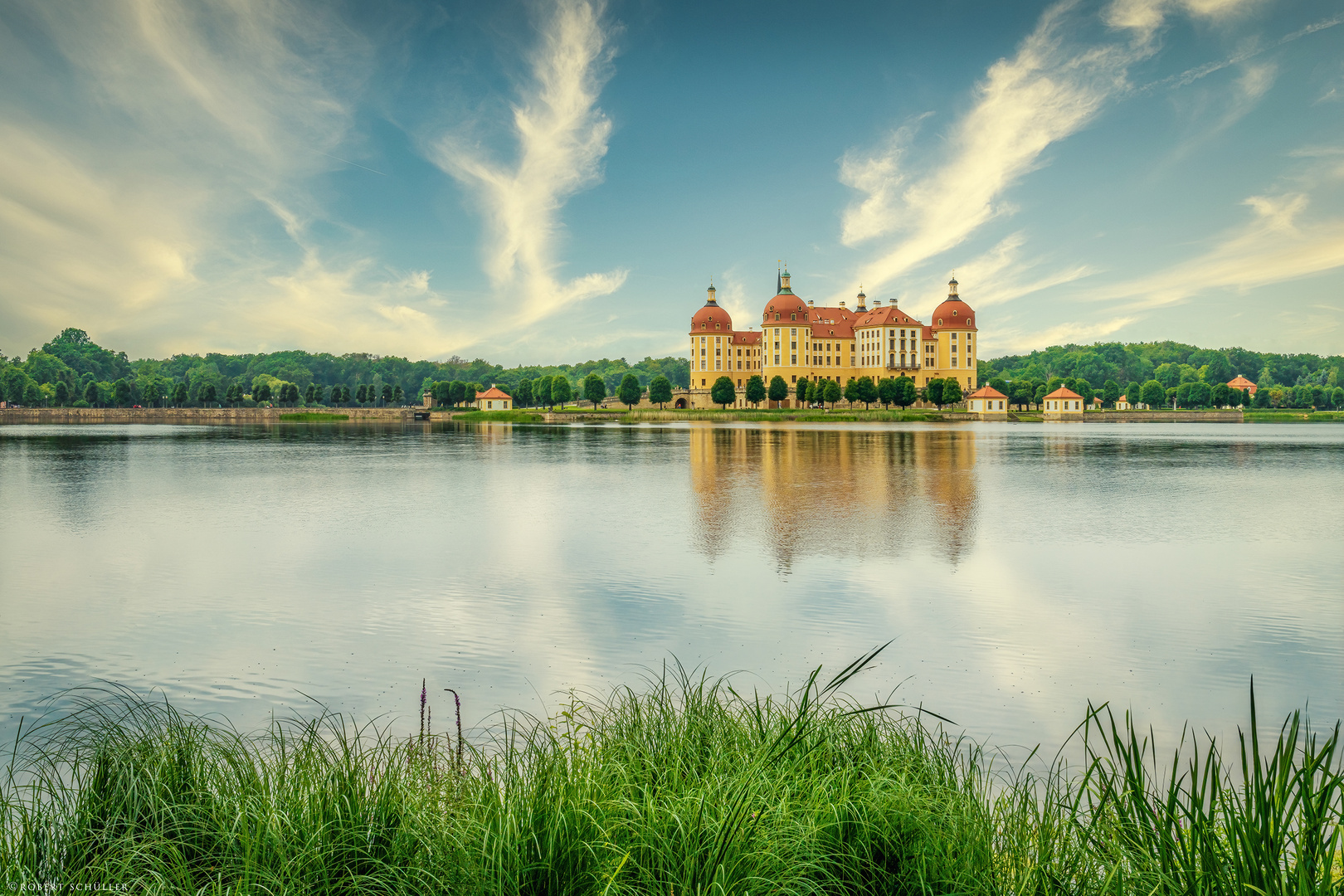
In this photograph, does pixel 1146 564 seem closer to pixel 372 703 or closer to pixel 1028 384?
pixel 372 703

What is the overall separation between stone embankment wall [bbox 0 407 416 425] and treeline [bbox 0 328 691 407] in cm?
905

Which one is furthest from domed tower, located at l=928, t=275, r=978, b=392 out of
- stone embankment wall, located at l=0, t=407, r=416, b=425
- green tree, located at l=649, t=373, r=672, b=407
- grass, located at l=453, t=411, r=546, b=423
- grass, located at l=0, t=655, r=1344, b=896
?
grass, located at l=0, t=655, r=1344, b=896

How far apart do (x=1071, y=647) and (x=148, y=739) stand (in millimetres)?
6851

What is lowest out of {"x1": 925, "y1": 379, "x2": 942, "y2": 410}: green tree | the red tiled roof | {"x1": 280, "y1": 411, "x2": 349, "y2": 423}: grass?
{"x1": 280, "y1": 411, "x2": 349, "y2": 423}: grass

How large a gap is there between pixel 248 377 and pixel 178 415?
5442 cm

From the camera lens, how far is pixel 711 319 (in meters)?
116

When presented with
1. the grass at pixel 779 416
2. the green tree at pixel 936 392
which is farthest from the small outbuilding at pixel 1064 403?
the grass at pixel 779 416

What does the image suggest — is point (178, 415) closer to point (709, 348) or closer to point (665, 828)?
point (709, 348)

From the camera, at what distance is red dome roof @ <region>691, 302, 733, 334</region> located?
379 feet

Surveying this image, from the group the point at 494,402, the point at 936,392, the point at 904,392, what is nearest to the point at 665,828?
the point at 904,392

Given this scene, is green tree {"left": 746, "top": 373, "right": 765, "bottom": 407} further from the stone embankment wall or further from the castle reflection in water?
the castle reflection in water

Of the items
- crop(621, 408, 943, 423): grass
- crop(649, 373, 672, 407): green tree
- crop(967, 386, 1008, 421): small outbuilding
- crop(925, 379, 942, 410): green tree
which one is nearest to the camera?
crop(621, 408, 943, 423): grass

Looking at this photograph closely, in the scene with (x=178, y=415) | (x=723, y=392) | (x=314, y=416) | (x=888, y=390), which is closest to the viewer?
(x=888, y=390)

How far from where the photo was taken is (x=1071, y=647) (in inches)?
289
